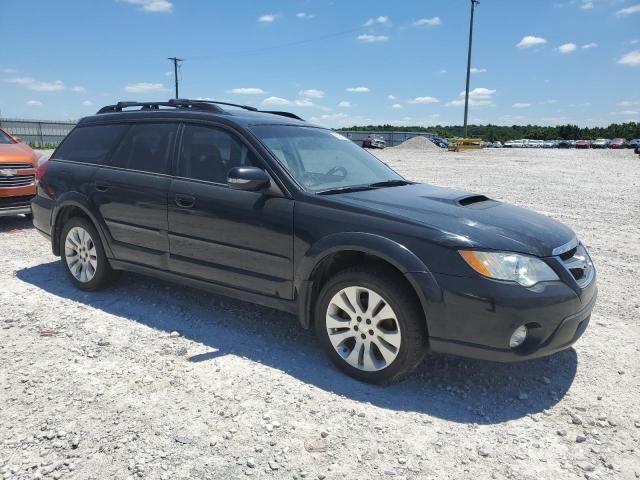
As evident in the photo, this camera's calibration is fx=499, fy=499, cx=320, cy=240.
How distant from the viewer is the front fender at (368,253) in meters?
2.96

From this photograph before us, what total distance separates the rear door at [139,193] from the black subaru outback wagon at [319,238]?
0.05ft

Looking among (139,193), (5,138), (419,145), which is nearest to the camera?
(139,193)

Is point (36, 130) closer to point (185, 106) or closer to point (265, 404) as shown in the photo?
point (185, 106)

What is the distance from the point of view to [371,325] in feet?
10.5

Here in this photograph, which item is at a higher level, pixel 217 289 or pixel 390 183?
pixel 390 183

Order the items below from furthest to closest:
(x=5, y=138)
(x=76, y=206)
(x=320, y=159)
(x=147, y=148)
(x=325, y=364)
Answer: (x=5, y=138), (x=76, y=206), (x=147, y=148), (x=320, y=159), (x=325, y=364)

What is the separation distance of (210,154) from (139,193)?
77 cm

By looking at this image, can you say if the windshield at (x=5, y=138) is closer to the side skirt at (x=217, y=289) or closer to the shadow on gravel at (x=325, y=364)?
the shadow on gravel at (x=325, y=364)

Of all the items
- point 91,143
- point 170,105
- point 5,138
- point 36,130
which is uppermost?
point 36,130

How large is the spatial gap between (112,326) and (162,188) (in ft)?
4.02

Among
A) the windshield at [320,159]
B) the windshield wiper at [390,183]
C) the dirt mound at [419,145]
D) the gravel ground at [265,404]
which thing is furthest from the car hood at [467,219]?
the dirt mound at [419,145]

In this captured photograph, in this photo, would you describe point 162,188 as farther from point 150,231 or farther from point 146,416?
point 146,416

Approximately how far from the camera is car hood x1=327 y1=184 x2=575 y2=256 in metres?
2.98

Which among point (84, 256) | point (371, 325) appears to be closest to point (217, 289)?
point (371, 325)
